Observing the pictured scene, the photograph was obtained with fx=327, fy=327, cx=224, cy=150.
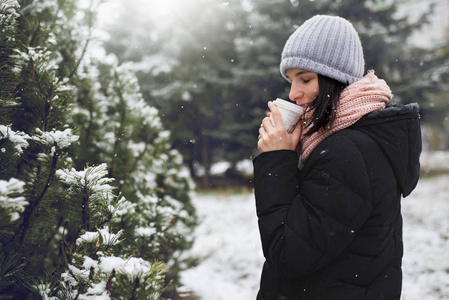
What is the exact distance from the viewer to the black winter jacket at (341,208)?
1.11m

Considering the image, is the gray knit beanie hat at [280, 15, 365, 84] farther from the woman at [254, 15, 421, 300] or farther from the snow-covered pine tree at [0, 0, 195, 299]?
the snow-covered pine tree at [0, 0, 195, 299]

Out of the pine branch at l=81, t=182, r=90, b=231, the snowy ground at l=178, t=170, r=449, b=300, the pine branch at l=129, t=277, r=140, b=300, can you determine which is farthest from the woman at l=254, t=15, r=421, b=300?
the snowy ground at l=178, t=170, r=449, b=300

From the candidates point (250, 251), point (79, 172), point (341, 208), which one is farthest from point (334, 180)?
point (250, 251)

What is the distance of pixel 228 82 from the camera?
926 centimetres

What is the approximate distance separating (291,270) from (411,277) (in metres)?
3.72

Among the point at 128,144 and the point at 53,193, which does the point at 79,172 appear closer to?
the point at 53,193

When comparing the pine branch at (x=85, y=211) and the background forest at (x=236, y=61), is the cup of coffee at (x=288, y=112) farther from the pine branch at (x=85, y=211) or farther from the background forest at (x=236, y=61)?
the background forest at (x=236, y=61)

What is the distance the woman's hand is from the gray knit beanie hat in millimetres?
233

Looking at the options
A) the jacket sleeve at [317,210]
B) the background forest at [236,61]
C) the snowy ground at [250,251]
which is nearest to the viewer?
the jacket sleeve at [317,210]

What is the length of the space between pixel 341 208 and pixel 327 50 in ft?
2.14

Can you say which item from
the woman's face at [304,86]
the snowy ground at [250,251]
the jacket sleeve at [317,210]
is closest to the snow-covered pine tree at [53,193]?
the jacket sleeve at [317,210]

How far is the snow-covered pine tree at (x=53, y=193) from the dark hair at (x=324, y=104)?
78 cm

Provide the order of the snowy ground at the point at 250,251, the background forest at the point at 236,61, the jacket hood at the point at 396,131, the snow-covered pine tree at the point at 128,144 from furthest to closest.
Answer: the background forest at the point at 236,61 < the snowy ground at the point at 250,251 < the snow-covered pine tree at the point at 128,144 < the jacket hood at the point at 396,131

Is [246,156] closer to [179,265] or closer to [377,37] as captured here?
[377,37]
